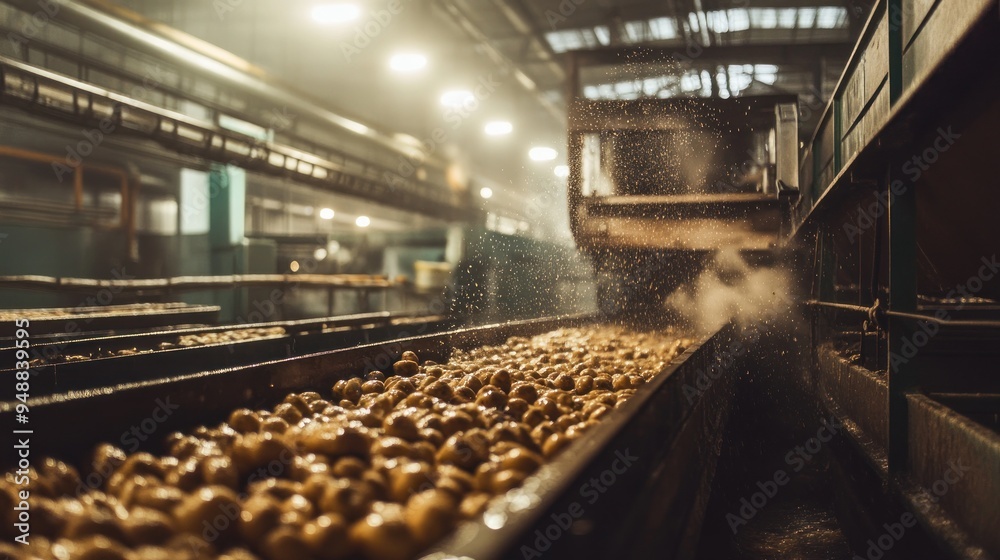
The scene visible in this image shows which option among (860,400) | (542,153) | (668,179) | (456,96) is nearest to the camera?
(860,400)

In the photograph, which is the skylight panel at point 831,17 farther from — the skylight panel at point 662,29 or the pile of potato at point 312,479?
the pile of potato at point 312,479

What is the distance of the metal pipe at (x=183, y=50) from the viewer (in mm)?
6711

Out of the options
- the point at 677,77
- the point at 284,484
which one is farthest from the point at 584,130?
the point at 677,77

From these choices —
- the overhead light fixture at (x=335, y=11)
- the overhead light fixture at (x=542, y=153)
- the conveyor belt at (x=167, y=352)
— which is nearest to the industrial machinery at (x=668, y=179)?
the conveyor belt at (x=167, y=352)

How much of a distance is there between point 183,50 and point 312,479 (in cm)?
809

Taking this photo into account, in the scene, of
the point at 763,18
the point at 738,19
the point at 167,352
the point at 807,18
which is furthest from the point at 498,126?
the point at 167,352

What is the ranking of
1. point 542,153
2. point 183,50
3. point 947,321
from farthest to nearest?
point 542,153
point 183,50
point 947,321

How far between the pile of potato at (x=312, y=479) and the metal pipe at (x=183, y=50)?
6.53 meters

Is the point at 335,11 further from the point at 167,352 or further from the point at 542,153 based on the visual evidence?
the point at 542,153

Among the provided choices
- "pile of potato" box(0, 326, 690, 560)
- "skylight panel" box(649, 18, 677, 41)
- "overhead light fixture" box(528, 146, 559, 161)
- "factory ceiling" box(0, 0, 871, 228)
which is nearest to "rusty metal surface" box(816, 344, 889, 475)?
"pile of potato" box(0, 326, 690, 560)

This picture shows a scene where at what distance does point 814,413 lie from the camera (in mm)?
4730

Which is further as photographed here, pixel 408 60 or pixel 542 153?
pixel 542 153

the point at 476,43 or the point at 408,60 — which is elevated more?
the point at 476,43

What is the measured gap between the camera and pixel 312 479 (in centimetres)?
161
